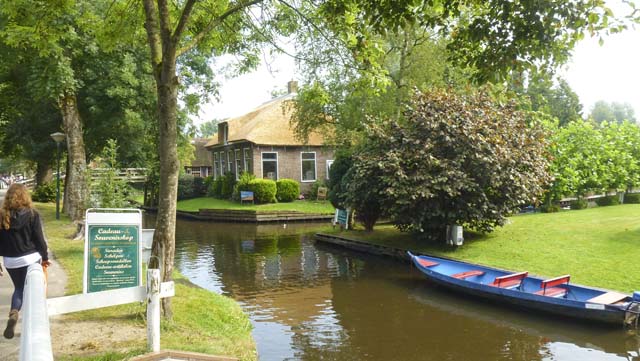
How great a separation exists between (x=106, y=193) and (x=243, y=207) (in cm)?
1941

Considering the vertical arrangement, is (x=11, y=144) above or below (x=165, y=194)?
above

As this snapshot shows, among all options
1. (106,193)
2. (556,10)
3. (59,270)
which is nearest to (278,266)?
(106,193)

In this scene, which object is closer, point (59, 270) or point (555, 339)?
point (555, 339)

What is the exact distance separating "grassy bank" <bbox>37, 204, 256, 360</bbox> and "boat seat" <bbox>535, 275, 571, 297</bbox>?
6.27m

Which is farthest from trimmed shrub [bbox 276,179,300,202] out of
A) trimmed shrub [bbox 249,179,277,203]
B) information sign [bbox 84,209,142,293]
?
information sign [bbox 84,209,142,293]

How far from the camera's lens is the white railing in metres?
1.57

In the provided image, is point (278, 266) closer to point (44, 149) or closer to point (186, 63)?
point (186, 63)

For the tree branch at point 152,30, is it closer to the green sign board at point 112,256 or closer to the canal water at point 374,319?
the green sign board at point 112,256

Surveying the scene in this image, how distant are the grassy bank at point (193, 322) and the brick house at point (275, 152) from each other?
2727 cm

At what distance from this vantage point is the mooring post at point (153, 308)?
563 cm

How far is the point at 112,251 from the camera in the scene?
782 cm

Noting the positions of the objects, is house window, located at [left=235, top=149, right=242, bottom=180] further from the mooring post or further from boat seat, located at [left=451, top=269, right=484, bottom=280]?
the mooring post

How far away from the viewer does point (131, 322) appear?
7.21 m

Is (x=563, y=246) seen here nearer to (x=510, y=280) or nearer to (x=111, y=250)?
(x=510, y=280)
